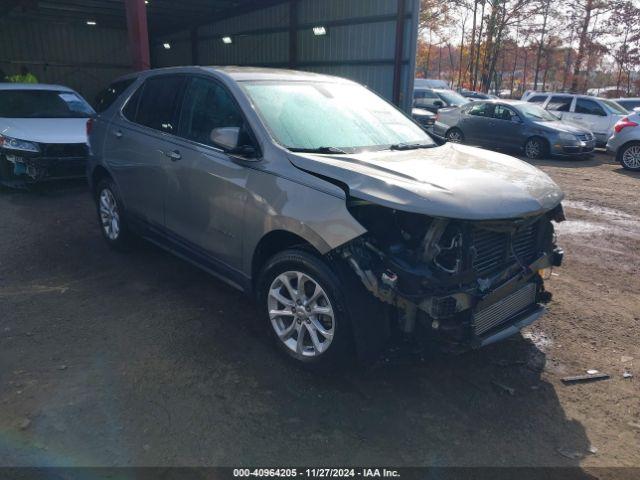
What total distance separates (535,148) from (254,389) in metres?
12.4

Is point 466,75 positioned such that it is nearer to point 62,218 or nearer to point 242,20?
point 242,20

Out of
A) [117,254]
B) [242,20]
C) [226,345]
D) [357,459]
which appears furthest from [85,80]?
[357,459]

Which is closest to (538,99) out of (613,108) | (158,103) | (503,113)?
(613,108)

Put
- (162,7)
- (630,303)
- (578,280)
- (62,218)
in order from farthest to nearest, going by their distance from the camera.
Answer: (162,7), (62,218), (578,280), (630,303)

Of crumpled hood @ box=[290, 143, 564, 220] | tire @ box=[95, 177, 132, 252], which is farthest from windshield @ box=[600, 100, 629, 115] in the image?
tire @ box=[95, 177, 132, 252]

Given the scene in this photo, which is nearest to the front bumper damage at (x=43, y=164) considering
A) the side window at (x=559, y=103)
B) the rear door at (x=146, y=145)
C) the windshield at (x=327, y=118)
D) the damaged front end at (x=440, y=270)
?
the rear door at (x=146, y=145)

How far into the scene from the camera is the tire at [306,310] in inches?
119

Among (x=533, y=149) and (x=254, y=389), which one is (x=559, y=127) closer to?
(x=533, y=149)

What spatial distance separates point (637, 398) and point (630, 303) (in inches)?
62.5

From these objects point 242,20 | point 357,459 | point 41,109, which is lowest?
point 357,459

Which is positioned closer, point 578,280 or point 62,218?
point 578,280

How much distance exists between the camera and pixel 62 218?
6.85 meters

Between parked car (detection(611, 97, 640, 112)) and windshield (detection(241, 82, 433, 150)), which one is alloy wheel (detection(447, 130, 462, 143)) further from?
windshield (detection(241, 82, 433, 150))

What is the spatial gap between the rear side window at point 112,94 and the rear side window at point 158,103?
42 centimetres
